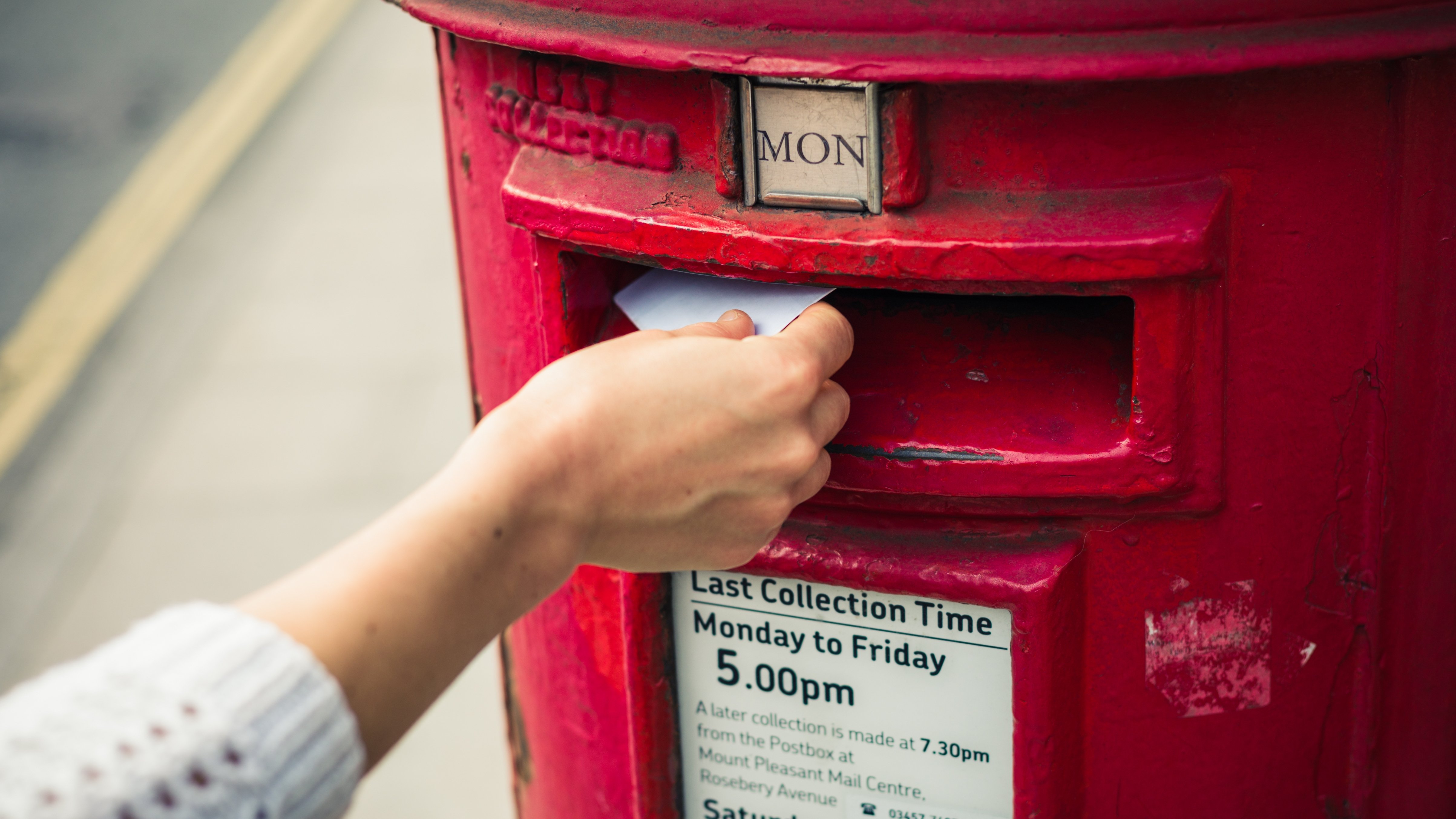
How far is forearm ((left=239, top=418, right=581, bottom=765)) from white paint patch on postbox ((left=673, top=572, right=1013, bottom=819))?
390 mm

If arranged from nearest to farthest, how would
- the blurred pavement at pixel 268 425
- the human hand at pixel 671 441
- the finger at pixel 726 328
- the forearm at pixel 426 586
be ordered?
1. the forearm at pixel 426 586
2. the human hand at pixel 671 441
3. the finger at pixel 726 328
4. the blurred pavement at pixel 268 425

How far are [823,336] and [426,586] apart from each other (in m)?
0.42

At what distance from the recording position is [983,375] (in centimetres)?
134

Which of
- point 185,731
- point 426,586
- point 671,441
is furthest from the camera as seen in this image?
point 671,441

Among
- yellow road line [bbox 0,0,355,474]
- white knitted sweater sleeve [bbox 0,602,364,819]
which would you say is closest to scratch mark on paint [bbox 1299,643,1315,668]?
white knitted sweater sleeve [bbox 0,602,364,819]

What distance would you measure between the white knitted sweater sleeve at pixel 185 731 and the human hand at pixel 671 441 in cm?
22

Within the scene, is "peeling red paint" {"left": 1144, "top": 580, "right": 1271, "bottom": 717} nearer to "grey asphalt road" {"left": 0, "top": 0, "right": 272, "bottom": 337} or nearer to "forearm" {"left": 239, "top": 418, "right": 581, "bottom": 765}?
"forearm" {"left": 239, "top": 418, "right": 581, "bottom": 765}

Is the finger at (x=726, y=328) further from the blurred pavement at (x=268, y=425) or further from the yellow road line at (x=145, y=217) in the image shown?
the yellow road line at (x=145, y=217)

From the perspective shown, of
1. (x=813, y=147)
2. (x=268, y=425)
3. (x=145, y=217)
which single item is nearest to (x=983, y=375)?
(x=813, y=147)

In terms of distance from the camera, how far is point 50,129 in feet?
20.8

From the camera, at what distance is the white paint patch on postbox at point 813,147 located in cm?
113

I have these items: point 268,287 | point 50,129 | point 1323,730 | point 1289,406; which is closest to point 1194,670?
point 1323,730

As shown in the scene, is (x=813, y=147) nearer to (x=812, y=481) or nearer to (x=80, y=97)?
(x=812, y=481)

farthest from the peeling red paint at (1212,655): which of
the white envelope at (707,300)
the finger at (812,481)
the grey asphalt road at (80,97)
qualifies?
the grey asphalt road at (80,97)
